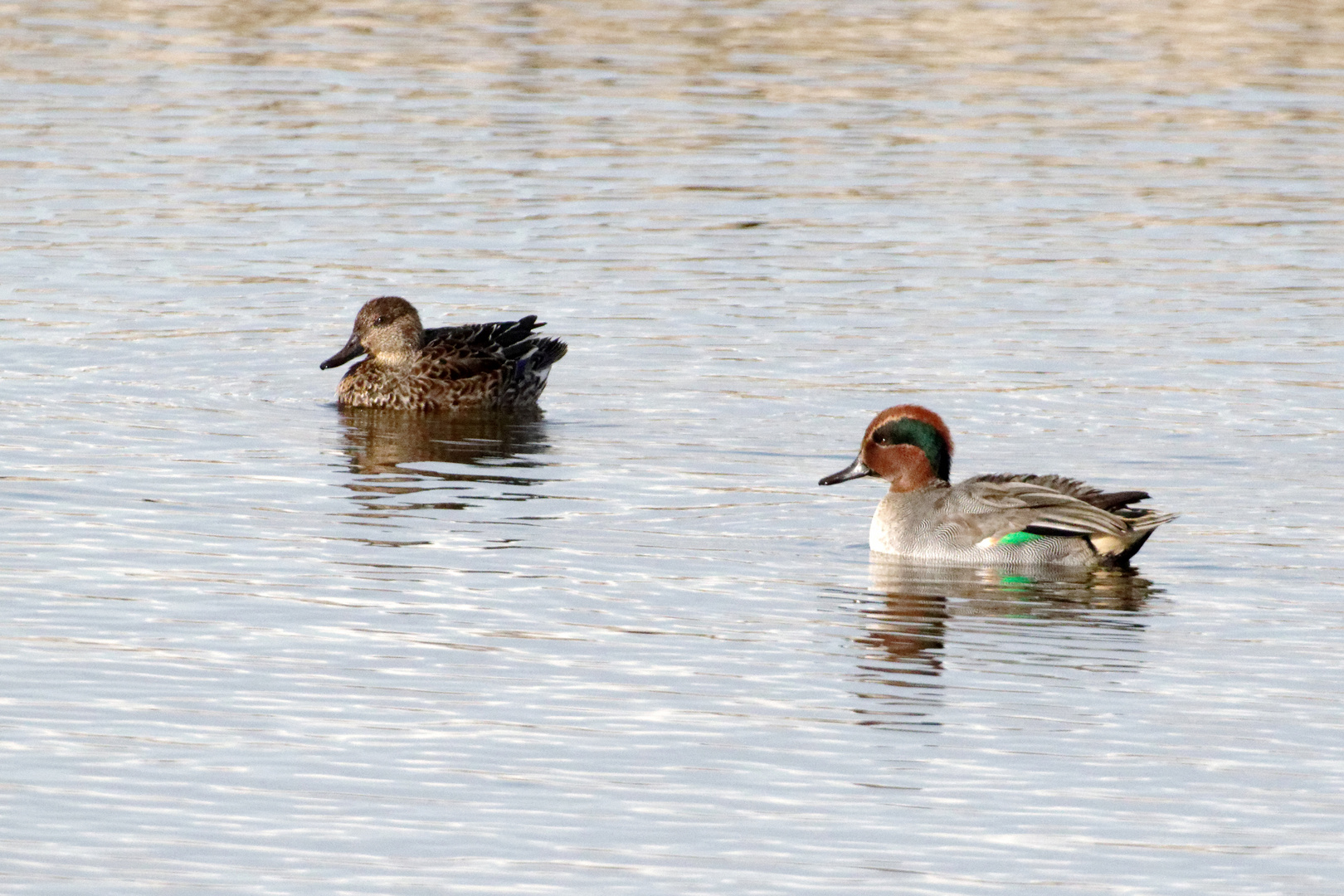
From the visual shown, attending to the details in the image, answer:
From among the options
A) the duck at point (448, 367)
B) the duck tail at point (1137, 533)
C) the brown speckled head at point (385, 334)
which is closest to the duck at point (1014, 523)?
the duck tail at point (1137, 533)

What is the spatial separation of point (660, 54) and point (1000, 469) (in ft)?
70.2

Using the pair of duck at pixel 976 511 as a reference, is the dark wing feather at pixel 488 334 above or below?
above

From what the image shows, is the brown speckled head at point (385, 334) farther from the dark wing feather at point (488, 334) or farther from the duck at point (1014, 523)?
the duck at point (1014, 523)

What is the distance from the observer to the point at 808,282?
22922 millimetres

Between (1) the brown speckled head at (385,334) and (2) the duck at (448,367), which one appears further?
(1) the brown speckled head at (385,334)

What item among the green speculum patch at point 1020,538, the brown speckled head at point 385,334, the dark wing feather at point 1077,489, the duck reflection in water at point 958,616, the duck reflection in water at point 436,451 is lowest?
the duck reflection in water at point 958,616

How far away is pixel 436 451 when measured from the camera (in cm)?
1786

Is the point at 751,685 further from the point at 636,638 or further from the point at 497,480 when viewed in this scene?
the point at 497,480

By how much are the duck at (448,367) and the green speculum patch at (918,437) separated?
4787 millimetres

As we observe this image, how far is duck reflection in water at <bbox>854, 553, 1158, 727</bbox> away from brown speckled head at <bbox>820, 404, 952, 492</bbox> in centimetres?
67

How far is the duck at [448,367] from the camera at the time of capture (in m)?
19.2

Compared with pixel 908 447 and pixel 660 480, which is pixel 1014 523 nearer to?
pixel 908 447

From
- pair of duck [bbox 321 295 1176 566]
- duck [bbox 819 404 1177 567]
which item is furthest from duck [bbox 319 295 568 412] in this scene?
duck [bbox 819 404 1177 567]

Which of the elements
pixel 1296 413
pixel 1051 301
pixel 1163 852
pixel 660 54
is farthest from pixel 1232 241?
pixel 1163 852
